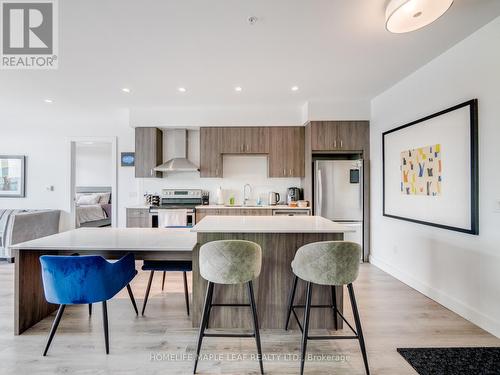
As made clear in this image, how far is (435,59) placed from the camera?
9.12ft

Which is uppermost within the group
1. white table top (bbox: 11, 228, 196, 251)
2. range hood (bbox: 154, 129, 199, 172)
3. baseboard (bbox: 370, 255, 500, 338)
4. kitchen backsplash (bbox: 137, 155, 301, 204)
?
range hood (bbox: 154, 129, 199, 172)

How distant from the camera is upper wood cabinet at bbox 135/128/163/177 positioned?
4586 millimetres

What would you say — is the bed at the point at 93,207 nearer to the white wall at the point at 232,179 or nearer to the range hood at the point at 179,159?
the white wall at the point at 232,179

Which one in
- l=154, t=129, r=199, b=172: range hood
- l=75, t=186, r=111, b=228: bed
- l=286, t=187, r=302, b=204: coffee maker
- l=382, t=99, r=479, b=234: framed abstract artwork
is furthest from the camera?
l=75, t=186, r=111, b=228: bed

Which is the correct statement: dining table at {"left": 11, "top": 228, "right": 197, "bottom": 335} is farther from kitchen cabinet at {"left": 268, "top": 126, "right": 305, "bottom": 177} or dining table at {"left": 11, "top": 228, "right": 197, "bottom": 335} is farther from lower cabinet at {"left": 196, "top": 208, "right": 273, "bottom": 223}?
kitchen cabinet at {"left": 268, "top": 126, "right": 305, "bottom": 177}

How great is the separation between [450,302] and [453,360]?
0.92m

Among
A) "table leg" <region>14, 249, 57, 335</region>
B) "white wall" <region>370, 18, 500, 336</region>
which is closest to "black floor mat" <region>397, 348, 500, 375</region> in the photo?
"white wall" <region>370, 18, 500, 336</region>

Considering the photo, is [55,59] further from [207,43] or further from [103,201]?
[103,201]

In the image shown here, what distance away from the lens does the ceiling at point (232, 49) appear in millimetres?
2006

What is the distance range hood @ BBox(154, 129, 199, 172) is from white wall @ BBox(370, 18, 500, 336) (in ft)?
11.1

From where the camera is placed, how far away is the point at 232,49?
2.56m

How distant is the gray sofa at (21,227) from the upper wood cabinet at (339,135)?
4.88 meters

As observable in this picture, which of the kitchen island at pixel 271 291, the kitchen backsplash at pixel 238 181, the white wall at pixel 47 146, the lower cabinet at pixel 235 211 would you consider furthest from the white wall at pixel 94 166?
the kitchen island at pixel 271 291

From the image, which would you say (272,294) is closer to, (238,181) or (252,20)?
(252,20)
